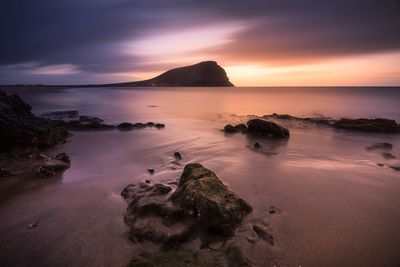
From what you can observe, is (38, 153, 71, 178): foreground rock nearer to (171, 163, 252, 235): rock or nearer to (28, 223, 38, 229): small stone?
(28, 223, 38, 229): small stone

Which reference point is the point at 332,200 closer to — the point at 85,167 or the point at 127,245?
the point at 127,245

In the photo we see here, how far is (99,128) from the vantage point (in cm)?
1886

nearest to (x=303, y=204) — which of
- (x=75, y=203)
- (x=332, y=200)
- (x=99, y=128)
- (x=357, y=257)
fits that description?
(x=332, y=200)

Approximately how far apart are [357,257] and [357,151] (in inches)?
373

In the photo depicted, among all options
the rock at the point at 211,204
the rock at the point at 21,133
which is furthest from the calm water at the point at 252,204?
the rock at the point at 21,133

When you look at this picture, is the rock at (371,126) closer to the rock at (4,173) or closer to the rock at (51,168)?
the rock at (51,168)

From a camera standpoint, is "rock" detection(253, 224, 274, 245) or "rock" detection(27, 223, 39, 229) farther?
"rock" detection(27, 223, 39, 229)

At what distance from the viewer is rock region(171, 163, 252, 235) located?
198 inches

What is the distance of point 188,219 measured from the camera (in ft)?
16.9

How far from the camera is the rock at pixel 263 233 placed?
16.1ft

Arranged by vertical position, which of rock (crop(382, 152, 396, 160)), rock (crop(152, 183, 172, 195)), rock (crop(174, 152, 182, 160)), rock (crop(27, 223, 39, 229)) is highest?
rock (crop(152, 183, 172, 195))

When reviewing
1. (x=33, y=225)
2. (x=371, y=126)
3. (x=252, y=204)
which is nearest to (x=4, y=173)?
(x=33, y=225)

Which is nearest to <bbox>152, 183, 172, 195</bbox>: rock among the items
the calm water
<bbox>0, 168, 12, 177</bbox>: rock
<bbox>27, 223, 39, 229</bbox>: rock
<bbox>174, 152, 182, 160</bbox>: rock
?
the calm water

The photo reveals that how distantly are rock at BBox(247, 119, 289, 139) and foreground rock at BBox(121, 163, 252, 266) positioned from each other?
10067mm
